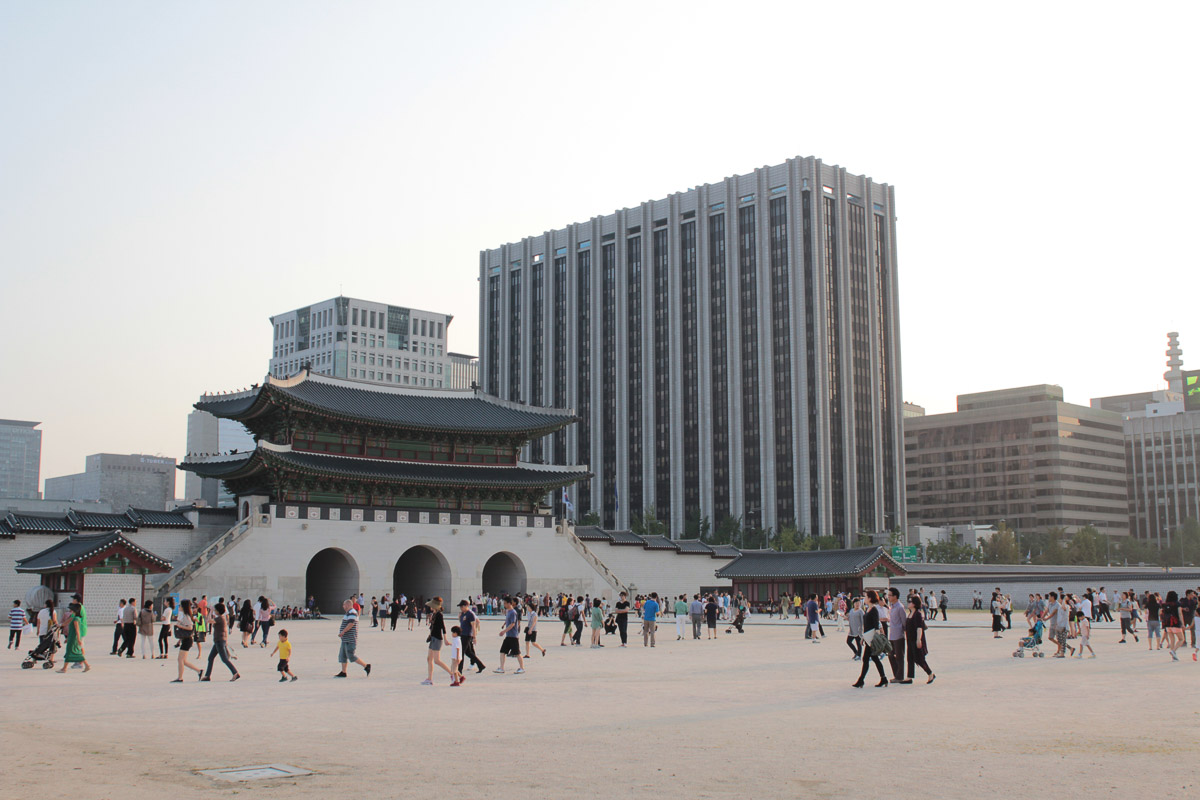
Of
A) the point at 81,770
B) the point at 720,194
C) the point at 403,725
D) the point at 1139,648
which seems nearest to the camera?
the point at 81,770

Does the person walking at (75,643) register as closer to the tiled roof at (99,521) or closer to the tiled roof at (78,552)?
the tiled roof at (78,552)

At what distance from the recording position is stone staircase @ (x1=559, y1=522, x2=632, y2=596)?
229 ft

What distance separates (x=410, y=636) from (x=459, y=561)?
25721 mm

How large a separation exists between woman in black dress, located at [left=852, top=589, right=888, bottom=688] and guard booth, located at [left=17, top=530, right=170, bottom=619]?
30.6m

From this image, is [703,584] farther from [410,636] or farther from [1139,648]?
[1139,648]

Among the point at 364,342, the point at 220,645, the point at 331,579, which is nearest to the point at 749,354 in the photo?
the point at 364,342

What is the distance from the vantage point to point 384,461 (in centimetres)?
6612

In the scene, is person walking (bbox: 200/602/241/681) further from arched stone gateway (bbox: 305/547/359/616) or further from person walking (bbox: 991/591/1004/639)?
arched stone gateway (bbox: 305/547/359/616)

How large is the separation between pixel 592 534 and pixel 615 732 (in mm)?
58811

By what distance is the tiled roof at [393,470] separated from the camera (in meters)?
60.1

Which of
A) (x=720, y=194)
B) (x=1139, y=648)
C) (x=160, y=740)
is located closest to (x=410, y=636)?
(x=1139, y=648)

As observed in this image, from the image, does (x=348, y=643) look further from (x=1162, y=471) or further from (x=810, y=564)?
(x=1162, y=471)

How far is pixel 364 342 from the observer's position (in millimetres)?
168875

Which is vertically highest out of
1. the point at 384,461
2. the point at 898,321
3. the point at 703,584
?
the point at 898,321
